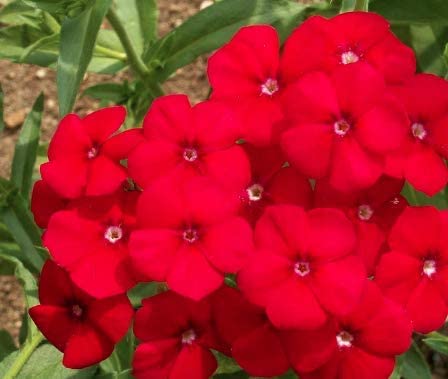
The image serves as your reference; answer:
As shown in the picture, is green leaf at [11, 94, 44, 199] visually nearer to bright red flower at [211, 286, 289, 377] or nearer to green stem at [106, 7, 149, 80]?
green stem at [106, 7, 149, 80]

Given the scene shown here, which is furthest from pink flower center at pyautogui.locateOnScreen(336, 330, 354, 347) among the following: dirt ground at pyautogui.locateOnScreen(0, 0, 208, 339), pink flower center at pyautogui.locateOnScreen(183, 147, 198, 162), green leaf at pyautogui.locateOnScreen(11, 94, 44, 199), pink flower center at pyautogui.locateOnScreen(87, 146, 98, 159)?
dirt ground at pyautogui.locateOnScreen(0, 0, 208, 339)

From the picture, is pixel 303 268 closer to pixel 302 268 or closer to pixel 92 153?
pixel 302 268

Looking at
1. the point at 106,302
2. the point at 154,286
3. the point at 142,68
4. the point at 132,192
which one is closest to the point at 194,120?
the point at 132,192

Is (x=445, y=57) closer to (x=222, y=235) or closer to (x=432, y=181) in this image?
(x=432, y=181)

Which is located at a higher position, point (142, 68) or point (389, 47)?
point (389, 47)

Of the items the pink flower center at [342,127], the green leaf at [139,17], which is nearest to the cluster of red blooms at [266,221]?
the pink flower center at [342,127]

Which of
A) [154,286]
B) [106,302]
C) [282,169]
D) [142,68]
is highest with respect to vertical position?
[282,169]

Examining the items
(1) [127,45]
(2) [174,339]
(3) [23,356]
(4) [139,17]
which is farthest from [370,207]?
(4) [139,17]
